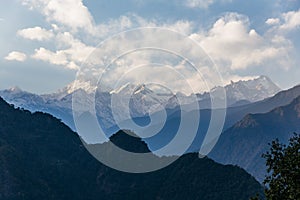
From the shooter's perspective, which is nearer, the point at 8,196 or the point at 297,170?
the point at 297,170

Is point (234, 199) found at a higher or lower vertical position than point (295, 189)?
higher

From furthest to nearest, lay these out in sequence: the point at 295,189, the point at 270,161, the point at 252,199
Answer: the point at 270,161, the point at 252,199, the point at 295,189

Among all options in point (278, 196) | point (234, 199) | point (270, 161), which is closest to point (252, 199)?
point (278, 196)

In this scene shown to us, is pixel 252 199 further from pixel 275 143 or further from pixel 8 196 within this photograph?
pixel 8 196

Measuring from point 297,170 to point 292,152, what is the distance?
193 cm

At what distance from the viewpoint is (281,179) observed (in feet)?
109

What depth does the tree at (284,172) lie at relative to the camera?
3228cm

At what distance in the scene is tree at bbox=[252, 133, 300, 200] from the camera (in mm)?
32281

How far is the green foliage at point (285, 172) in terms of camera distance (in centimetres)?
3228

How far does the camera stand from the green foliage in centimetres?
3228

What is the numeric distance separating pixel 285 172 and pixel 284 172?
8cm

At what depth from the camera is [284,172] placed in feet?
109

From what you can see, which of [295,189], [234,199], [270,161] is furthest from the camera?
[234,199]

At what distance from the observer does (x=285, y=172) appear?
1313 inches
